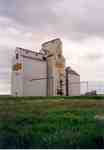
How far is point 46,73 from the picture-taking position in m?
12.4

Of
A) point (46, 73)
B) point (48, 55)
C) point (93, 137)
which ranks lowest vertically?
point (93, 137)

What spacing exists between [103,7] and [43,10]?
1004 millimetres

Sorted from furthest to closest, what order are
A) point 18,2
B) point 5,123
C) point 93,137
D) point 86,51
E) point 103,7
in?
point 86,51 < point 103,7 < point 18,2 < point 5,123 < point 93,137

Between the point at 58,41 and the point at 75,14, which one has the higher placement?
the point at 58,41

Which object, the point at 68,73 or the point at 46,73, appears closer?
the point at 46,73

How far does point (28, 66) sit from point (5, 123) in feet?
30.9

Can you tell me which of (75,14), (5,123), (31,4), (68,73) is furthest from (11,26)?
(68,73)

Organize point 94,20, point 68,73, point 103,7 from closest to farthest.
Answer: point 103,7 → point 94,20 → point 68,73

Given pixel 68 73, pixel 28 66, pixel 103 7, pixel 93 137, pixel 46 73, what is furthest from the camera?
pixel 68 73

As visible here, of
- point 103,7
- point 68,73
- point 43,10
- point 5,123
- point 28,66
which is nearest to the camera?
point 5,123

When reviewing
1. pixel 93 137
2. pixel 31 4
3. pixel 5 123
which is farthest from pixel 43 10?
pixel 93 137

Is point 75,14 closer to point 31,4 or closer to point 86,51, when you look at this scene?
point 31,4

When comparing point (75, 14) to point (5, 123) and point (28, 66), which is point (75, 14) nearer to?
point (5, 123)

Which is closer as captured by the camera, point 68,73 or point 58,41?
point 58,41
